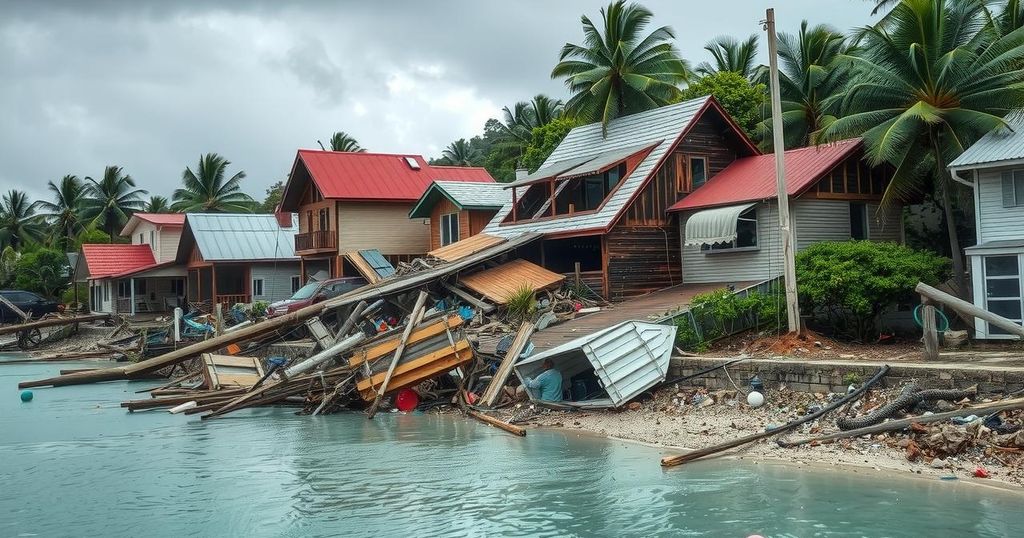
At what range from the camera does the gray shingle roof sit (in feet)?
98.2

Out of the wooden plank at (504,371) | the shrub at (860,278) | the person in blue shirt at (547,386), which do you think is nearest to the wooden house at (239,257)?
the wooden plank at (504,371)

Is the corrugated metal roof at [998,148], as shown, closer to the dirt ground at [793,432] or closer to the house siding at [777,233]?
the house siding at [777,233]

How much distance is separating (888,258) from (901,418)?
7382 mm

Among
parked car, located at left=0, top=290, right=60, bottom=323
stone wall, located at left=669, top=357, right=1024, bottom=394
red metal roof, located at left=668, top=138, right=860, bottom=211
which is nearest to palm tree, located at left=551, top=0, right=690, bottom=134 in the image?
red metal roof, located at left=668, top=138, right=860, bottom=211

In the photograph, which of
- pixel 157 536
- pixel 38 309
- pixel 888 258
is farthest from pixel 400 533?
pixel 38 309

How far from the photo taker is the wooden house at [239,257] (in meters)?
47.7

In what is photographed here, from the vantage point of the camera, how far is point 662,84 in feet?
129

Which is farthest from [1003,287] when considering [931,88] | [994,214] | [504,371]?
[504,371]

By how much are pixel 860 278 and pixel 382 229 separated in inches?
1025

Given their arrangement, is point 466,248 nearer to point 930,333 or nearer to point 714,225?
point 714,225

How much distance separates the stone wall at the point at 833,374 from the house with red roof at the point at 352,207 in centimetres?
2372

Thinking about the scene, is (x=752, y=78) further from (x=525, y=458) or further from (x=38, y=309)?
(x=38, y=309)

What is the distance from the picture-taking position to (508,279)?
2975 centimetres

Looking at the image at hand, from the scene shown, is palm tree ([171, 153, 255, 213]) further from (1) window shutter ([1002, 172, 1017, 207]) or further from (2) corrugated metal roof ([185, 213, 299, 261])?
(1) window shutter ([1002, 172, 1017, 207])
